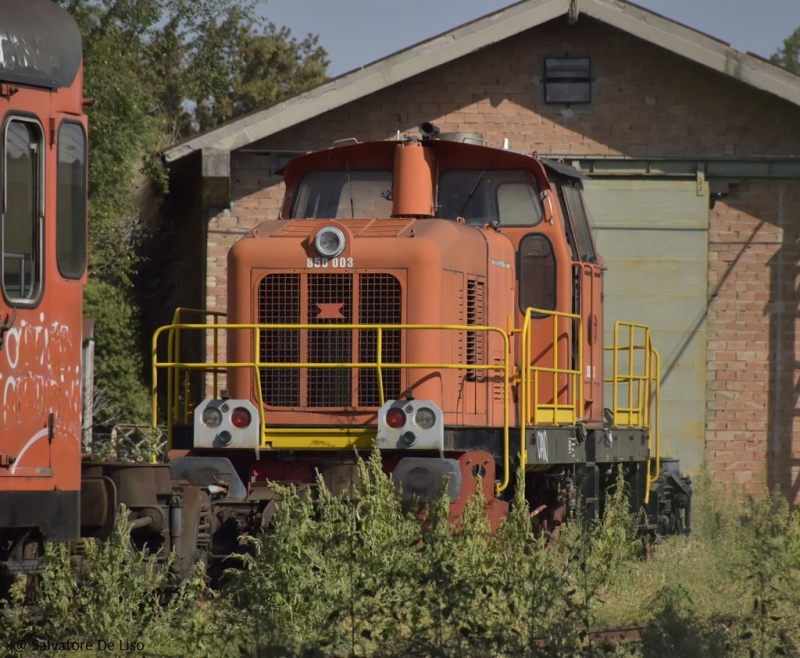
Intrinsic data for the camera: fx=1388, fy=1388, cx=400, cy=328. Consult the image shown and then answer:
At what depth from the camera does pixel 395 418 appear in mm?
9945

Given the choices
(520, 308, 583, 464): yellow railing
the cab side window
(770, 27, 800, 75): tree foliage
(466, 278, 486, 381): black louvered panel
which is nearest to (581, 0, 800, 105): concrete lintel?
the cab side window

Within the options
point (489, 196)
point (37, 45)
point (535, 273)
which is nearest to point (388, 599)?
point (37, 45)

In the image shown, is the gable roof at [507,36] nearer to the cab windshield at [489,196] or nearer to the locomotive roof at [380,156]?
the locomotive roof at [380,156]

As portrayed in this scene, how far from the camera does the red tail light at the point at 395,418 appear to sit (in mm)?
9922

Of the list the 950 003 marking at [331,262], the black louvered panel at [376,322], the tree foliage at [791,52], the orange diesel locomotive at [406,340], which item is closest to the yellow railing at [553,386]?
the orange diesel locomotive at [406,340]

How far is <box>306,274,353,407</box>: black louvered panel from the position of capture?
415 inches

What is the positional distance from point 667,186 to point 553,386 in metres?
7.29

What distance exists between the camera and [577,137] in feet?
60.0

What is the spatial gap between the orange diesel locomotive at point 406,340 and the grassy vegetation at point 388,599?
672 mm

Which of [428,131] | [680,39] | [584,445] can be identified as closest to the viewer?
[428,131]

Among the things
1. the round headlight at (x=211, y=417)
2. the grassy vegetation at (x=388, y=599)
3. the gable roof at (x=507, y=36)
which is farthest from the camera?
the gable roof at (x=507, y=36)

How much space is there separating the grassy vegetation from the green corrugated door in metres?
8.17

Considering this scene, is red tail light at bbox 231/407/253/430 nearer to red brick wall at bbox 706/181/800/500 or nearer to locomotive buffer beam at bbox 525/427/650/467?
locomotive buffer beam at bbox 525/427/650/467

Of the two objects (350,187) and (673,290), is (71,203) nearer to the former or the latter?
(350,187)
